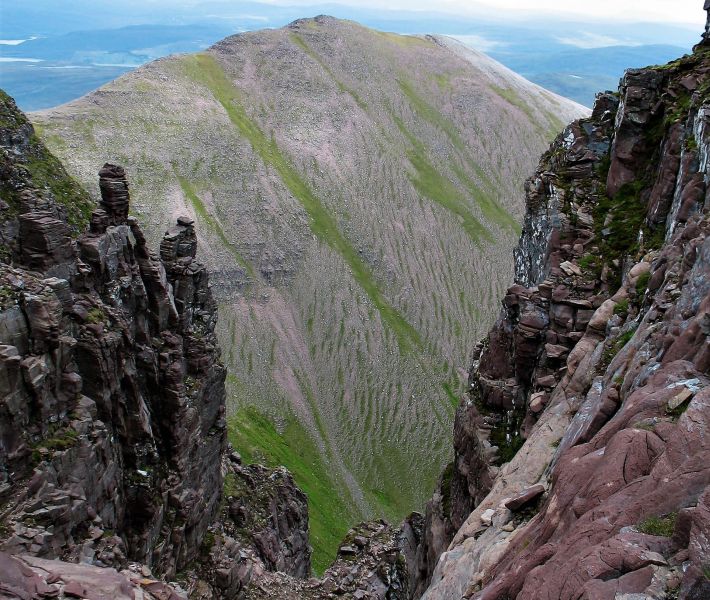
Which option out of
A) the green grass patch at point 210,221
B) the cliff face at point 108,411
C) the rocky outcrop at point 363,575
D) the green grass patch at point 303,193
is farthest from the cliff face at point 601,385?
the green grass patch at point 210,221

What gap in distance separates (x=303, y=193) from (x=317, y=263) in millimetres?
26219

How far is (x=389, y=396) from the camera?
13612 centimetres

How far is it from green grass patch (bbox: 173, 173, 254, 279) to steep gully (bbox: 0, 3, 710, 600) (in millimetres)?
94059

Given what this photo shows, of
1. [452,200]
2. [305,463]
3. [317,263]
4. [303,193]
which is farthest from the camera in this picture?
[452,200]

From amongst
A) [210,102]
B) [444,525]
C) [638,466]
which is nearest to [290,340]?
[210,102]

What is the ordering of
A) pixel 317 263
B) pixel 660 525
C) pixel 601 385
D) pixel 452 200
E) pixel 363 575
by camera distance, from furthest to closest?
pixel 452 200
pixel 317 263
pixel 363 575
pixel 601 385
pixel 660 525

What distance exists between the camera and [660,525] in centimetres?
1421

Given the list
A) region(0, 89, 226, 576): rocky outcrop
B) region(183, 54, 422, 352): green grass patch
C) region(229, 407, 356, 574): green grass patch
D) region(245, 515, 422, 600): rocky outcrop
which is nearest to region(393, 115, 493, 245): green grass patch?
region(183, 54, 422, 352): green grass patch

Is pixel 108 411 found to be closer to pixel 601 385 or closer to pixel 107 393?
pixel 107 393

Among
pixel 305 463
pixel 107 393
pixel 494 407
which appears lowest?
pixel 305 463

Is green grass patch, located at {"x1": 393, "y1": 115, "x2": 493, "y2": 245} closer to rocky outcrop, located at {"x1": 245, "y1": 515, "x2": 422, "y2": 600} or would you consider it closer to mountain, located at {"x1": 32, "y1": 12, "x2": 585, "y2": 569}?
mountain, located at {"x1": 32, "y1": 12, "x2": 585, "y2": 569}

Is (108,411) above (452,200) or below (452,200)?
above

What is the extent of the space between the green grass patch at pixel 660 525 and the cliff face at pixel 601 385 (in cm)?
3

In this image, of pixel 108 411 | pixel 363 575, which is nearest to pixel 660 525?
pixel 108 411
